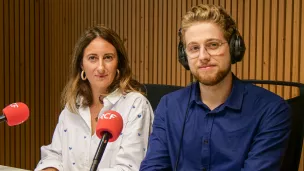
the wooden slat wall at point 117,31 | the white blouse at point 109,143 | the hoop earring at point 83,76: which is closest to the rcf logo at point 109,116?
the white blouse at point 109,143

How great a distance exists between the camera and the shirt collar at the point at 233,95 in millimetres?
1642

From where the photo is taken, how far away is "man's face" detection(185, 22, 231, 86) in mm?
1628

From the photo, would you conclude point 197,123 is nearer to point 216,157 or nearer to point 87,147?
point 216,157

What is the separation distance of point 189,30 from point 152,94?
2.30ft

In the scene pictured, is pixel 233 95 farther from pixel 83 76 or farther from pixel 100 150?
pixel 83 76

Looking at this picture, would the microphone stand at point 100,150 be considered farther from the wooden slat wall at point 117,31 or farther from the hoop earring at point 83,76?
the wooden slat wall at point 117,31

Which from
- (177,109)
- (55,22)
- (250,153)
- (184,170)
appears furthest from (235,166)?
(55,22)

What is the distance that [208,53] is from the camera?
1.63m

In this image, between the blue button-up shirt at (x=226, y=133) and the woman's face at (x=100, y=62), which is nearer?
the blue button-up shirt at (x=226, y=133)

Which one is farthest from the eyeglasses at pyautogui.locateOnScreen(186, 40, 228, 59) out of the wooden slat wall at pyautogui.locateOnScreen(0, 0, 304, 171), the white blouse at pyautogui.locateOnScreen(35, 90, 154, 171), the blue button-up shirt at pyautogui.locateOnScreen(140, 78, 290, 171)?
the wooden slat wall at pyautogui.locateOnScreen(0, 0, 304, 171)

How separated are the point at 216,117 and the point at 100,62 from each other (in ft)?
2.57

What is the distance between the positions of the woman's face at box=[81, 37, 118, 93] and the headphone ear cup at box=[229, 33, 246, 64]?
76 cm

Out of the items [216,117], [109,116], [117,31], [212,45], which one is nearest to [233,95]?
[216,117]

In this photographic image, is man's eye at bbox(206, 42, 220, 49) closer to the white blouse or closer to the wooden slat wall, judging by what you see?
the white blouse
